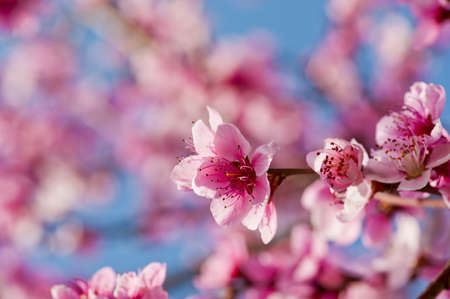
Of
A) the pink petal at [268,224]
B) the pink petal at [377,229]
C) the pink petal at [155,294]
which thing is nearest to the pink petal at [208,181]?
the pink petal at [268,224]

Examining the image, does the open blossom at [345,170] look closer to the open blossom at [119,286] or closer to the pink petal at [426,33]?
the open blossom at [119,286]

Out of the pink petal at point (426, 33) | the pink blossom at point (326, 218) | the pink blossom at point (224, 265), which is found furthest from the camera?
the pink blossom at point (224, 265)

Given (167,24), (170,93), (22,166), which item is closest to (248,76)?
(170,93)

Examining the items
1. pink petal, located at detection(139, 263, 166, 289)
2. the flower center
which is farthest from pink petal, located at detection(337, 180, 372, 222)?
pink petal, located at detection(139, 263, 166, 289)

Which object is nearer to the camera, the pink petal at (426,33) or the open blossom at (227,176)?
the open blossom at (227,176)

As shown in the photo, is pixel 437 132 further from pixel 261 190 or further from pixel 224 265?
pixel 224 265

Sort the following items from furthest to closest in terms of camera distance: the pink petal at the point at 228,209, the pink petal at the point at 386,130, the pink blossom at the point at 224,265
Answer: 1. the pink blossom at the point at 224,265
2. the pink petal at the point at 386,130
3. the pink petal at the point at 228,209

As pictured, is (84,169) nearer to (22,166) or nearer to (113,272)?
(22,166)
